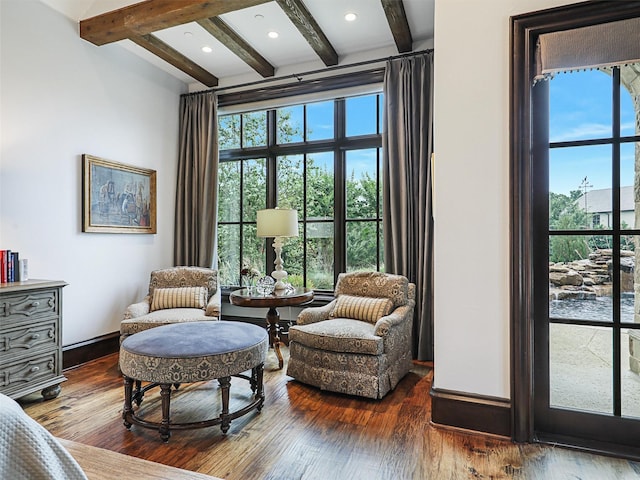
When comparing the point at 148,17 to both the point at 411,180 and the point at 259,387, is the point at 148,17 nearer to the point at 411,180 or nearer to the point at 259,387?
the point at 411,180

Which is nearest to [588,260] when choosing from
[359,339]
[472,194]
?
[472,194]

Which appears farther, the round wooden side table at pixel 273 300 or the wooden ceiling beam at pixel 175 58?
the wooden ceiling beam at pixel 175 58

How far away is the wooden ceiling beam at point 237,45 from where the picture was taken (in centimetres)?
352

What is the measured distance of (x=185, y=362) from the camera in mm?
2152

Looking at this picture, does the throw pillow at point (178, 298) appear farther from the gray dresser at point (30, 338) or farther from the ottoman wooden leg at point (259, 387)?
the ottoman wooden leg at point (259, 387)

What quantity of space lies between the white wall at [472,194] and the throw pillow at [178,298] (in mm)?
2440

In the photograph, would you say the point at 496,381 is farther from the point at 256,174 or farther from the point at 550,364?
the point at 256,174

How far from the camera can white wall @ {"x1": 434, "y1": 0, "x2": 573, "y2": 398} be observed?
2.17 metres

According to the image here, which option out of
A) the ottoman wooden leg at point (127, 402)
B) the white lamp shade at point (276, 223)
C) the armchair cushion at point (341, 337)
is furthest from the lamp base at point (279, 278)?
the ottoman wooden leg at point (127, 402)

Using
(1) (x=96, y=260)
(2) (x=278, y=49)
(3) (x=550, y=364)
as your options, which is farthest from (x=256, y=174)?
(3) (x=550, y=364)

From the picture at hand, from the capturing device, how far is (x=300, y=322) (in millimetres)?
3229

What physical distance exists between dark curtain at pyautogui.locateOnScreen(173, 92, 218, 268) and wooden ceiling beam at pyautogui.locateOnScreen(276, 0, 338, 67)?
1469 mm

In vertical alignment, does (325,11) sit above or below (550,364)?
above

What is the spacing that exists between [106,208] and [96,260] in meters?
0.52
